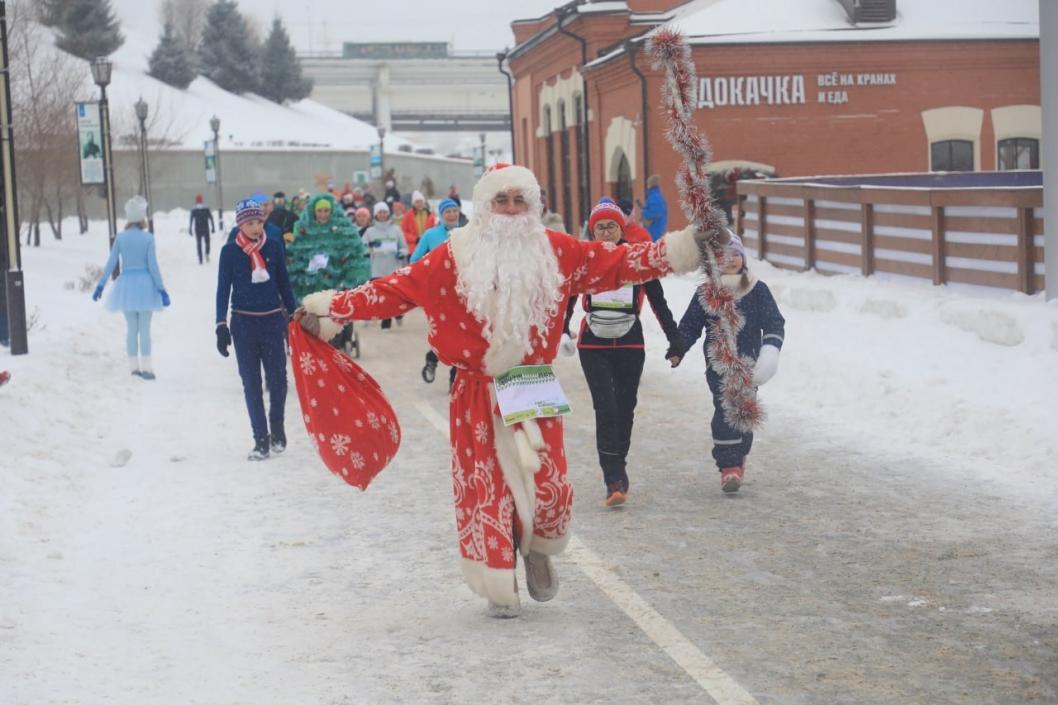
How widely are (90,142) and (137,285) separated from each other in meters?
11.0

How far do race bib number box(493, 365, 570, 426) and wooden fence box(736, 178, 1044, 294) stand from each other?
9189mm

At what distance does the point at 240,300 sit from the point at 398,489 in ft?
7.75

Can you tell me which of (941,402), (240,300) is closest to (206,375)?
(240,300)

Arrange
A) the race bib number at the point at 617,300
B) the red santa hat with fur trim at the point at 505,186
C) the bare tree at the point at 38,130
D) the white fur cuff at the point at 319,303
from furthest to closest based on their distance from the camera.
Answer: the bare tree at the point at 38,130
the race bib number at the point at 617,300
the white fur cuff at the point at 319,303
the red santa hat with fur trim at the point at 505,186

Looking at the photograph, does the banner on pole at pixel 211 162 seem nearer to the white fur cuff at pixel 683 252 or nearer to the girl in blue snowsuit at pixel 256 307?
the girl in blue snowsuit at pixel 256 307

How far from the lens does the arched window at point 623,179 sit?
35.7 m

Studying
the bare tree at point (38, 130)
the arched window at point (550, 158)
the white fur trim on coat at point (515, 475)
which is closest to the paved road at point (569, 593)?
the white fur trim on coat at point (515, 475)

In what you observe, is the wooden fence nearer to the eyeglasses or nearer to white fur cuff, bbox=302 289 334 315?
the eyeglasses

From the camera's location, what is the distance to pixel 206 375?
55.0 feet

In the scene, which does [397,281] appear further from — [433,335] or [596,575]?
[596,575]

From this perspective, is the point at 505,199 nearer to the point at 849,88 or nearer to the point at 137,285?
the point at 137,285

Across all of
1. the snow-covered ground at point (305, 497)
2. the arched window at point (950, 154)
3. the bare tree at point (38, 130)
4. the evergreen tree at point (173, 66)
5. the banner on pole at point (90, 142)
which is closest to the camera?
the snow-covered ground at point (305, 497)

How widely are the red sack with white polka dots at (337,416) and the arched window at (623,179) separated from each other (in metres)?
28.3

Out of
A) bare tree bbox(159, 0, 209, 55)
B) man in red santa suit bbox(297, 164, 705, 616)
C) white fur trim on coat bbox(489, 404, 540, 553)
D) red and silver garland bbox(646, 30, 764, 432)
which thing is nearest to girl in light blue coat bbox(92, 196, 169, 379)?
man in red santa suit bbox(297, 164, 705, 616)
